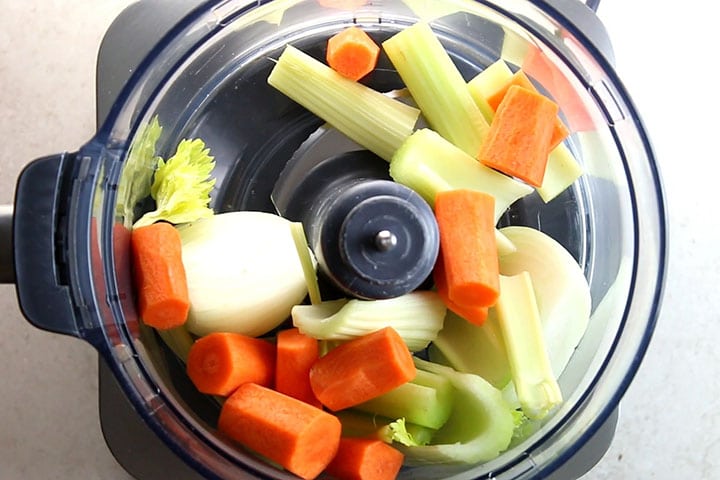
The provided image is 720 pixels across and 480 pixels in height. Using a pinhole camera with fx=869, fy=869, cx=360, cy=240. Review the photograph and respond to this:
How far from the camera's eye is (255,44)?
73 cm

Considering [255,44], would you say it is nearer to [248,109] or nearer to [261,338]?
[248,109]

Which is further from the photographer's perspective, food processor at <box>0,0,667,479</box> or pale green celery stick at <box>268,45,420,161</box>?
pale green celery stick at <box>268,45,420,161</box>

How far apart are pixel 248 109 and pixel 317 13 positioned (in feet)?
0.33

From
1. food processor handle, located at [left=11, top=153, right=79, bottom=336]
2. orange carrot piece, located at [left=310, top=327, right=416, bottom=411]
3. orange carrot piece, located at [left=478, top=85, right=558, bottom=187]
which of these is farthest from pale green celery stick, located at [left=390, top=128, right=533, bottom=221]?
food processor handle, located at [left=11, top=153, right=79, bottom=336]

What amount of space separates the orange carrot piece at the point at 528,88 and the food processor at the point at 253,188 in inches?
1.1

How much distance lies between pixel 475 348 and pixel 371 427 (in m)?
0.10

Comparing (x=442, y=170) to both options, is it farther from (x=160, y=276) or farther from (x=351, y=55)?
(x=160, y=276)

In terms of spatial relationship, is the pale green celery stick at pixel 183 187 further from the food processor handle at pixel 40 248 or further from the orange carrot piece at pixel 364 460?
the orange carrot piece at pixel 364 460

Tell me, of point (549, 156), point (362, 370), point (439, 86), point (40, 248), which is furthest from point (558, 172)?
point (40, 248)

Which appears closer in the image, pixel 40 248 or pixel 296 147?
pixel 40 248

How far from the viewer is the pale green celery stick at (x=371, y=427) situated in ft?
2.13

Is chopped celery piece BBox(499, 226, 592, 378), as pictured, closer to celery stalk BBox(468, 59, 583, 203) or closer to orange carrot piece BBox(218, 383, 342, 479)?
celery stalk BBox(468, 59, 583, 203)

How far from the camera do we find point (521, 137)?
65 centimetres

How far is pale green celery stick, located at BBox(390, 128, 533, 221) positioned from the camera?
2.15 feet
